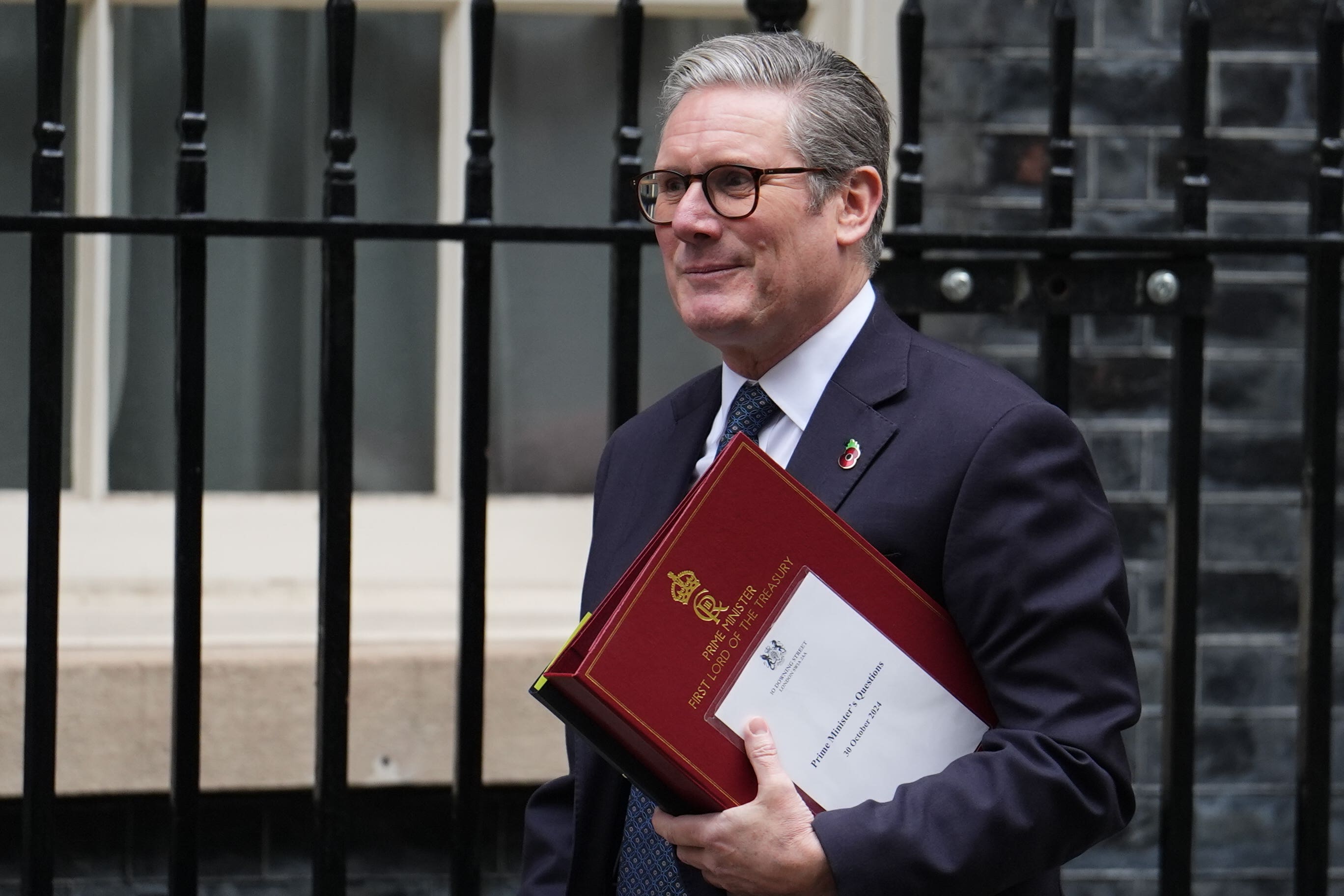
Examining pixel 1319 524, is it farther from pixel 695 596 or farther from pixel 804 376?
pixel 695 596

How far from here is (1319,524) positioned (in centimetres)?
245

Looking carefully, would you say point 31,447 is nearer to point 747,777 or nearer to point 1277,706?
point 747,777

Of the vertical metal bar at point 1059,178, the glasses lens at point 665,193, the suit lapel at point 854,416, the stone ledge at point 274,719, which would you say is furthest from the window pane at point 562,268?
the suit lapel at point 854,416

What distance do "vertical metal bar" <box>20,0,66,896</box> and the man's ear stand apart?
1.13m

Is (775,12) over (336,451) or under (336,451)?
over

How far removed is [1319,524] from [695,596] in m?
1.29

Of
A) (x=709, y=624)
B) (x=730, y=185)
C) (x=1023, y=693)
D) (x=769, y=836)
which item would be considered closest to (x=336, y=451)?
(x=730, y=185)

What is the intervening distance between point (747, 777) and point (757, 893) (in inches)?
4.9

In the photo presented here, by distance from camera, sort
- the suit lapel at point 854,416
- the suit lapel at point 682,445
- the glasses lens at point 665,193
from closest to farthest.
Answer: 1. the suit lapel at point 854,416
2. the glasses lens at point 665,193
3. the suit lapel at point 682,445

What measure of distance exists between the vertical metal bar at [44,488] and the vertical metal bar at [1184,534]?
5.41 ft

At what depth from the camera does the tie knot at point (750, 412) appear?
6.36 ft

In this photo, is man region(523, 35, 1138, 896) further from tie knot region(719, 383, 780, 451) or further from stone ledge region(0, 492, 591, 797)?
stone ledge region(0, 492, 591, 797)

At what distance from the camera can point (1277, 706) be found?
3553mm

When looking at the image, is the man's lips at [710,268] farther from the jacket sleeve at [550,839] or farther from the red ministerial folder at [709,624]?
the jacket sleeve at [550,839]
